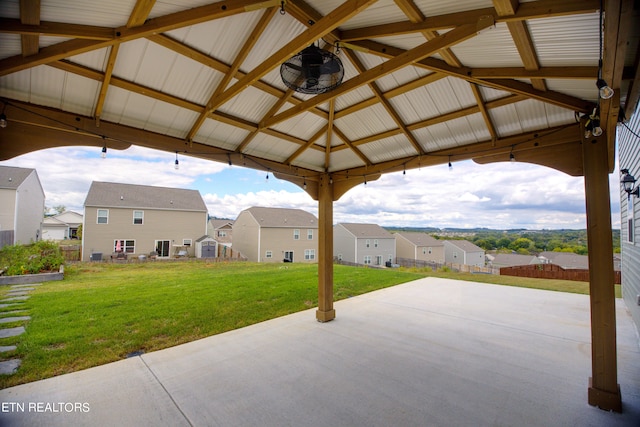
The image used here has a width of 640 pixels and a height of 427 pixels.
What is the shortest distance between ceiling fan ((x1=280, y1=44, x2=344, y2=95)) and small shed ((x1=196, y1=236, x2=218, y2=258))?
626 inches

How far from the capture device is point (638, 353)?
3.96 meters

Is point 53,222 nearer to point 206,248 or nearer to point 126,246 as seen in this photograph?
point 126,246

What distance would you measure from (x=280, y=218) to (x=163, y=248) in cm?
742

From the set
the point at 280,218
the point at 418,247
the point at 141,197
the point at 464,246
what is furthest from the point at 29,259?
the point at 464,246

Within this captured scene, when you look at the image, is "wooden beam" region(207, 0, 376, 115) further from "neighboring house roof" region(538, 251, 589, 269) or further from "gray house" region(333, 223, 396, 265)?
"neighboring house roof" region(538, 251, 589, 269)

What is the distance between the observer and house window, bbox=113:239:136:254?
48.5ft

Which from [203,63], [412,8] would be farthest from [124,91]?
[412,8]

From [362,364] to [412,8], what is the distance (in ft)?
12.7

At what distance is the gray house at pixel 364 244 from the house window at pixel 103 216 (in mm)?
15648

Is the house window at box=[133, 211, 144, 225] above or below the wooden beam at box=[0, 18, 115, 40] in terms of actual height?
below

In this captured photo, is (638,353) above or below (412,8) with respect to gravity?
below

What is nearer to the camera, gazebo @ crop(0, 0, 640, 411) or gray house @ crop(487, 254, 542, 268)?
gazebo @ crop(0, 0, 640, 411)

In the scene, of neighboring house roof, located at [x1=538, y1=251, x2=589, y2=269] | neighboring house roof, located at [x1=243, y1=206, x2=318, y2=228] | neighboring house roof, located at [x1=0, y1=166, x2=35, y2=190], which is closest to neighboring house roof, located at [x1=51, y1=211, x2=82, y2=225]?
neighboring house roof, located at [x1=0, y1=166, x2=35, y2=190]

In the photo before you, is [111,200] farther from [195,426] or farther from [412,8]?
[412,8]
